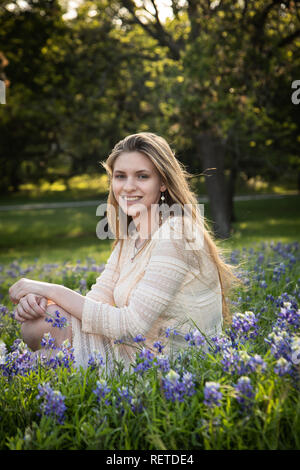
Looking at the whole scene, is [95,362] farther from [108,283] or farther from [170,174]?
[170,174]

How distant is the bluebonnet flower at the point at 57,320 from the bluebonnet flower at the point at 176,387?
2.77 feet

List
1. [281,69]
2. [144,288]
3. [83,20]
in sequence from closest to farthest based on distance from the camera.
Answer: [144,288] < [281,69] < [83,20]

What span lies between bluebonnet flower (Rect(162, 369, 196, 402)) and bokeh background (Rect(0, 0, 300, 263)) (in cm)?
525

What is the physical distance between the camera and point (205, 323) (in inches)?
112

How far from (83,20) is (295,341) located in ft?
49.2

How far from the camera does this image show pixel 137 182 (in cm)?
301

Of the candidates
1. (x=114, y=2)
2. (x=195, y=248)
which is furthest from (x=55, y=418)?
(x=114, y=2)

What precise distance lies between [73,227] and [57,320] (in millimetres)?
17336

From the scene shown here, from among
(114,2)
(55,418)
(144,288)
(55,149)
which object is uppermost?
(114,2)

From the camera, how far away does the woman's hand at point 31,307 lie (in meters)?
2.70

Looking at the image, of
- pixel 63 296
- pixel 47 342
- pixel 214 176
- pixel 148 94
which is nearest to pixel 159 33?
pixel 148 94

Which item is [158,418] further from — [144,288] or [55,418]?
[144,288]

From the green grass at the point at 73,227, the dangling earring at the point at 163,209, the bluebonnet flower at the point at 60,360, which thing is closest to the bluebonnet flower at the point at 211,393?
the bluebonnet flower at the point at 60,360

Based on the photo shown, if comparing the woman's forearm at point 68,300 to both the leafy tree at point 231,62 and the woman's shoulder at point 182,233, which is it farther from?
the leafy tree at point 231,62
